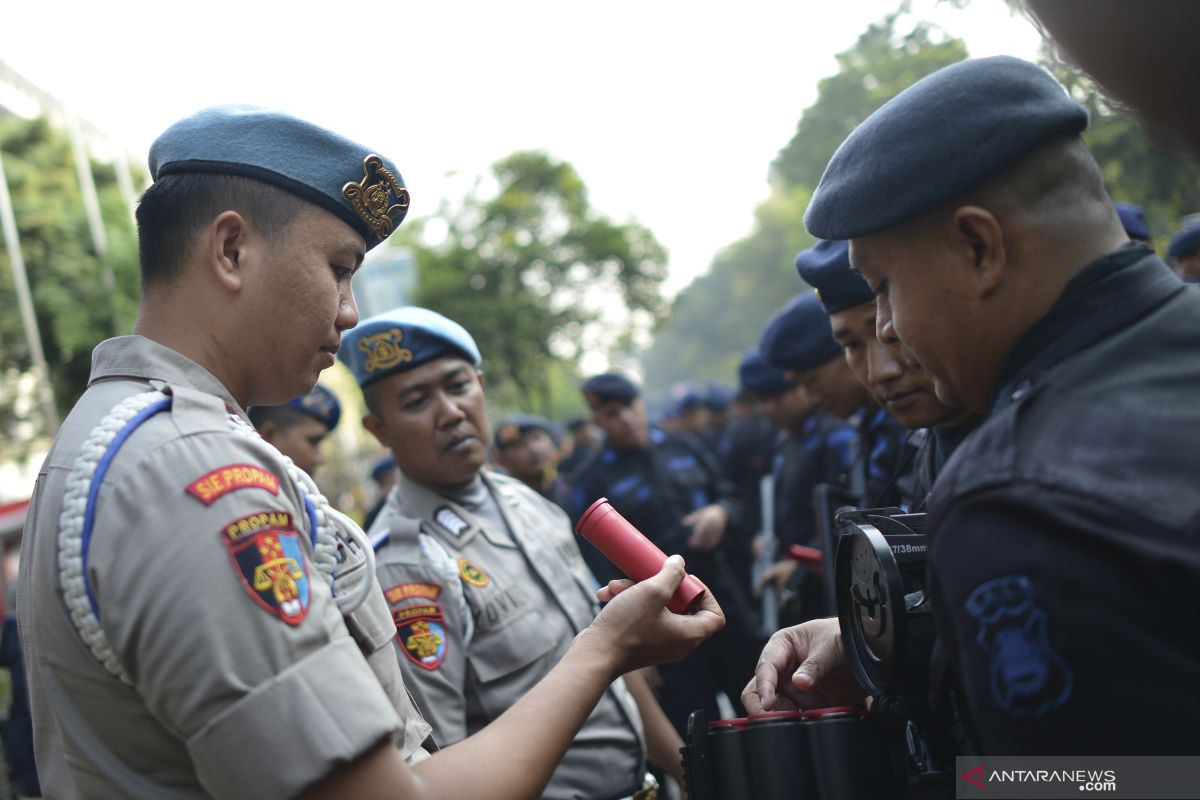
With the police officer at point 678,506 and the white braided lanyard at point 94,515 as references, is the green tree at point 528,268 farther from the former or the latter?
the white braided lanyard at point 94,515

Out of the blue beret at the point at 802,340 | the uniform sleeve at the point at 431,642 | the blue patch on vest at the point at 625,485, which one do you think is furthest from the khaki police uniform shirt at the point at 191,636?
the blue patch on vest at the point at 625,485

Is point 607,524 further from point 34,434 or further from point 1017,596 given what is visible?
point 34,434

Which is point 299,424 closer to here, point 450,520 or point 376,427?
point 376,427

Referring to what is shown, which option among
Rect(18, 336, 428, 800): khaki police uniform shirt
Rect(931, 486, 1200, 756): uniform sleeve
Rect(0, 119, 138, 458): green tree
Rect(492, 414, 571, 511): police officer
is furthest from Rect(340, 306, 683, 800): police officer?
Rect(0, 119, 138, 458): green tree

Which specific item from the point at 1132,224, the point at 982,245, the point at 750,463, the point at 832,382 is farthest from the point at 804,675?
the point at 750,463

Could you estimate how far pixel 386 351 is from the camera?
3.13 metres

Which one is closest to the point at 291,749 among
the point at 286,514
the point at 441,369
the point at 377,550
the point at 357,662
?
the point at 357,662

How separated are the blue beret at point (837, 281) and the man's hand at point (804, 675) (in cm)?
128

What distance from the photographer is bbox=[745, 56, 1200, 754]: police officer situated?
1077 mm

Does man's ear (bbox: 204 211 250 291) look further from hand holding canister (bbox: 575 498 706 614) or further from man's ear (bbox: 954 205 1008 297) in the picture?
man's ear (bbox: 954 205 1008 297)

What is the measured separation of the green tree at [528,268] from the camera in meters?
29.8

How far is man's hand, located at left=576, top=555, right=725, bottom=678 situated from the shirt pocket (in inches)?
37.3

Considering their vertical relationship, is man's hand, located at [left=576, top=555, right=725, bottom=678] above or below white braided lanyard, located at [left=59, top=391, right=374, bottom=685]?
below

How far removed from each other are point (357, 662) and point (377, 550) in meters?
1.44
